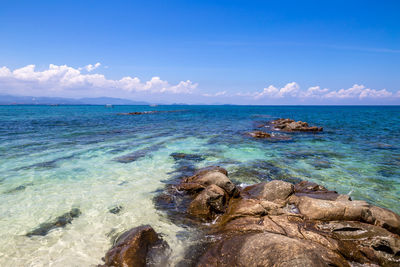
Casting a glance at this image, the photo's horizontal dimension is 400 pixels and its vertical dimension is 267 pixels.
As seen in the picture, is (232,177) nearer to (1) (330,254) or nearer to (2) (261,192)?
(2) (261,192)

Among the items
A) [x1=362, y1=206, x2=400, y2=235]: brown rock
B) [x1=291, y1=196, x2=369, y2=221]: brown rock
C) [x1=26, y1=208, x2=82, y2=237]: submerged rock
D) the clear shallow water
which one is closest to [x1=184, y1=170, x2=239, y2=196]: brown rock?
the clear shallow water

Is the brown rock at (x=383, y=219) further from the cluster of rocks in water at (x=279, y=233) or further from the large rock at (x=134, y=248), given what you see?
the large rock at (x=134, y=248)

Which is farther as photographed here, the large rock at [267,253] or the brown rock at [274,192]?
the brown rock at [274,192]

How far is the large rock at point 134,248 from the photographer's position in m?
5.25

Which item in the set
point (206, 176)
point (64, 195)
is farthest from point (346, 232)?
point (64, 195)

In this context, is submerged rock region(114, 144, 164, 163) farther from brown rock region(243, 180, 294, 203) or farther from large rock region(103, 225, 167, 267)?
large rock region(103, 225, 167, 267)

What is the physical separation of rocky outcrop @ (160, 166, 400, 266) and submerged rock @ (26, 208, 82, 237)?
14.2 ft

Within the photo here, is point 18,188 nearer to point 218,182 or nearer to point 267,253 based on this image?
point 218,182

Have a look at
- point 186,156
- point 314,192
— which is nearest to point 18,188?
point 186,156

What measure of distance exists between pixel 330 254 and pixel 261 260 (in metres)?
1.90

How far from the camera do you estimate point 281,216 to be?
7.08 metres

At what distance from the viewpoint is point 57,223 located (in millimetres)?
7465

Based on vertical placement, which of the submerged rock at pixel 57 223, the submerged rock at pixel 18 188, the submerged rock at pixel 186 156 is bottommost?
the submerged rock at pixel 57 223

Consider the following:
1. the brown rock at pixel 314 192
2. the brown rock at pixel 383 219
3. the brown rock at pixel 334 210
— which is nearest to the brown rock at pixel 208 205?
the brown rock at pixel 334 210
